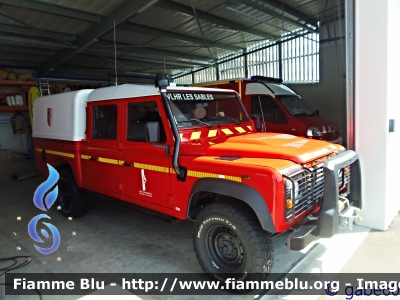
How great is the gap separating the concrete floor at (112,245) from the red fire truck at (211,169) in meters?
0.55

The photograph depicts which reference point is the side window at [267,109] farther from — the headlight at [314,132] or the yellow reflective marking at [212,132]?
the yellow reflective marking at [212,132]

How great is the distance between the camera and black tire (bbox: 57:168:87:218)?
4.82m

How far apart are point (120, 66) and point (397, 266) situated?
1176 cm

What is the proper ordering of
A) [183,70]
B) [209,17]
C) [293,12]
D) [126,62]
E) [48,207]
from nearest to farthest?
[48,207], [209,17], [293,12], [126,62], [183,70]

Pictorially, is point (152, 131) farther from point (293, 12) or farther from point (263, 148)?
point (293, 12)

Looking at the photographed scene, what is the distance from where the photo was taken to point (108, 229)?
4.57 meters

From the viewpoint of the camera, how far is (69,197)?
5035mm

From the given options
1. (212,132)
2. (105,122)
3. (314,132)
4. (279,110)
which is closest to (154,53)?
(279,110)

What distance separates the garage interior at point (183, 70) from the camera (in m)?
3.81

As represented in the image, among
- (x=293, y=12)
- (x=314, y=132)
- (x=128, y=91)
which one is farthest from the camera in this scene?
(x=293, y=12)

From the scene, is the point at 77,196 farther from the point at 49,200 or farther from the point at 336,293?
the point at 336,293

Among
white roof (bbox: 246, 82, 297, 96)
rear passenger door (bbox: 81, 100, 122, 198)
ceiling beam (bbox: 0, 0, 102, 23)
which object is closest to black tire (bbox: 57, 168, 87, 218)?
rear passenger door (bbox: 81, 100, 122, 198)

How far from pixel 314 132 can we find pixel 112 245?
16.2ft

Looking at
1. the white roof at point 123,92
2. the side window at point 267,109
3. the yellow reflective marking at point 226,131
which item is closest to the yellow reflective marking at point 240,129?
the yellow reflective marking at point 226,131
